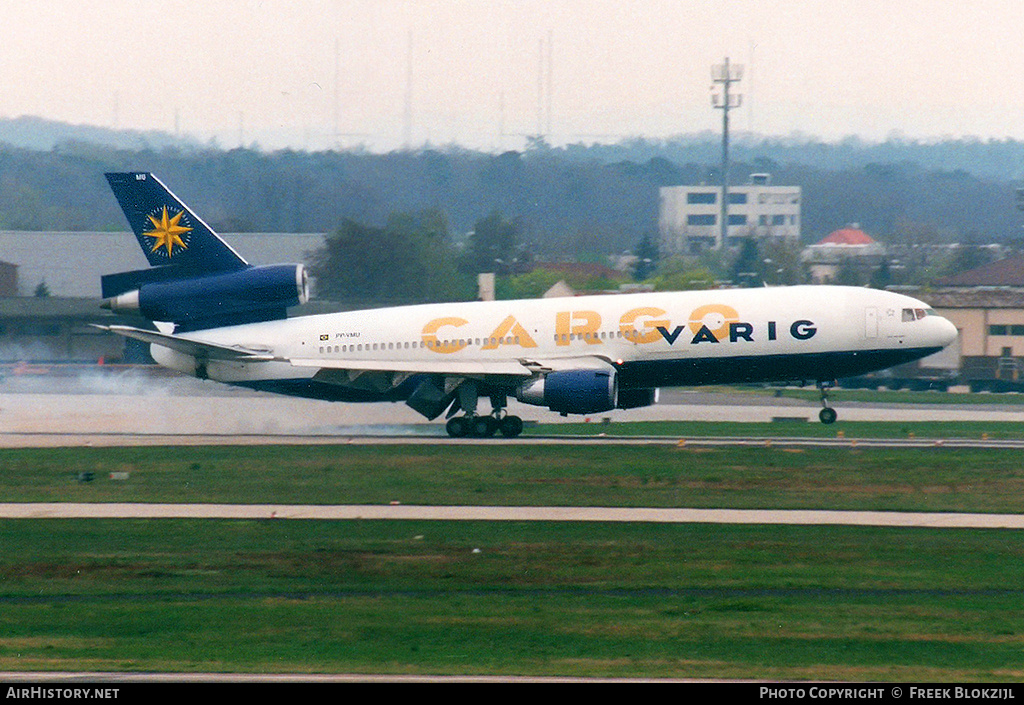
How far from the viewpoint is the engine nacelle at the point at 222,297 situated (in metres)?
46.6

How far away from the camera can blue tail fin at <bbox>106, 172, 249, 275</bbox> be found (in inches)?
1831

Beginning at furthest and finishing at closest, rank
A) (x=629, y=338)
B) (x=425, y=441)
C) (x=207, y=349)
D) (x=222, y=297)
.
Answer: (x=222, y=297)
(x=207, y=349)
(x=629, y=338)
(x=425, y=441)

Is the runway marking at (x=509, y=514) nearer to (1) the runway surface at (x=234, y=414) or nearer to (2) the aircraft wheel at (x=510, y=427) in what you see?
(1) the runway surface at (x=234, y=414)

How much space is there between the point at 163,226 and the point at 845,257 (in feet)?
290

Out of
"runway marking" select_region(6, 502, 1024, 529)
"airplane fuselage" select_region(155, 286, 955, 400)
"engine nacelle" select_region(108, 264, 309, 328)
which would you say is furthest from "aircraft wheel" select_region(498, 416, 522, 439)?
"runway marking" select_region(6, 502, 1024, 529)

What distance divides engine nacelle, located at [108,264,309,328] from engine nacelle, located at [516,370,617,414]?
959cm

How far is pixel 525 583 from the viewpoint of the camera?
922 inches

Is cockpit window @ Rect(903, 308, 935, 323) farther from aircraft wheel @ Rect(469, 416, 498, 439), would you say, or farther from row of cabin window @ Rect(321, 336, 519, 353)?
aircraft wheel @ Rect(469, 416, 498, 439)

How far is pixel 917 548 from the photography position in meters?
26.4

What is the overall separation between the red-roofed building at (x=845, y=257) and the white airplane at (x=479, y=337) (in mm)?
57021

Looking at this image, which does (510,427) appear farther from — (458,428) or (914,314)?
(914,314)

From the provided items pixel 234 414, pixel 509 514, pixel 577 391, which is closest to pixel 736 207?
pixel 234 414
